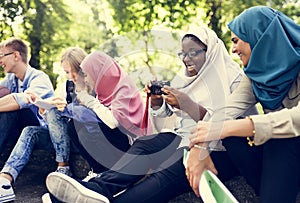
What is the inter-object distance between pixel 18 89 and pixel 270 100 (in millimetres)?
1594

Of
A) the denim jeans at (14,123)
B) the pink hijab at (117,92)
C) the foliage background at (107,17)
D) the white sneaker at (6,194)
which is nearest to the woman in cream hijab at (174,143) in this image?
the pink hijab at (117,92)

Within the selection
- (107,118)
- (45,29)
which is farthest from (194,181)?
(45,29)

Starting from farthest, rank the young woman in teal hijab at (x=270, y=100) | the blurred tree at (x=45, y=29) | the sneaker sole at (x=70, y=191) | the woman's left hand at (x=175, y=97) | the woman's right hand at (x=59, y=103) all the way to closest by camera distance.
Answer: the blurred tree at (x=45, y=29) → the woman's right hand at (x=59, y=103) → the woman's left hand at (x=175, y=97) → the sneaker sole at (x=70, y=191) → the young woman in teal hijab at (x=270, y=100)

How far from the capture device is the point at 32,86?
259cm

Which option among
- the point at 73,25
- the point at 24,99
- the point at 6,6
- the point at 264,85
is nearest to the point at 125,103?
the point at 24,99

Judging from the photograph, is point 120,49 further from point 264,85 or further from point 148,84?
point 264,85

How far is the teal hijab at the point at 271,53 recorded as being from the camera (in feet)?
5.34

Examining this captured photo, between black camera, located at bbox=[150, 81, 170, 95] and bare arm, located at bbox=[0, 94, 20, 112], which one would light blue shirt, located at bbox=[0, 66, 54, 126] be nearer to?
bare arm, located at bbox=[0, 94, 20, 112]

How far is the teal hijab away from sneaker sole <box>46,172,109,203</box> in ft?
2.33

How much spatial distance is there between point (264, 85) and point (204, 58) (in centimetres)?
44

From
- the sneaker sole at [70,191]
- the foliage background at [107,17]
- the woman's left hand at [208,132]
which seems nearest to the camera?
the woman's left hand at [208,132]

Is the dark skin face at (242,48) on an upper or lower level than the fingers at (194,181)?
upper

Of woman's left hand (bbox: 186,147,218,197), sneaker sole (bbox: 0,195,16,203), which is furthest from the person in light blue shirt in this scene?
woman's left hand (bbox: 186,147,218,197)

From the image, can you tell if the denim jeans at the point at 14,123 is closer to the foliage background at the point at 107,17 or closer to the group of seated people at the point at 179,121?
the group of seated people at the point at 179,121
